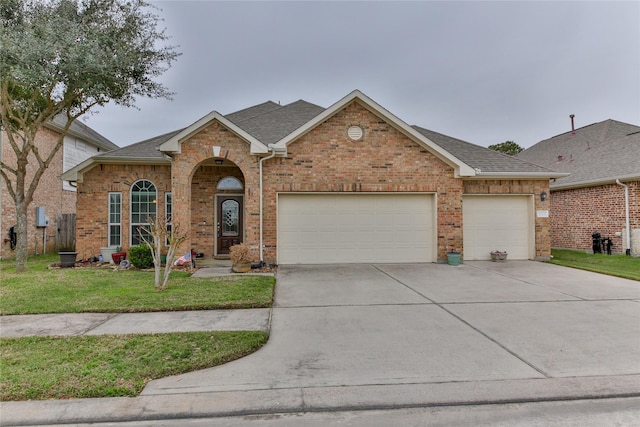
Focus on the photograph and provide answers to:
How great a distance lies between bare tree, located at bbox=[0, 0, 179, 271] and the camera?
29.3 ft

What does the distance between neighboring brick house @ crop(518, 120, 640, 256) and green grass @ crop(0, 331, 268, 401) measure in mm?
14661

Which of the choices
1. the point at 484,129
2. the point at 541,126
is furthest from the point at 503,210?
the point at 541,126

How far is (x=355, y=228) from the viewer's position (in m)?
11.5

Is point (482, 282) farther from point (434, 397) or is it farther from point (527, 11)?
point (527, 11)

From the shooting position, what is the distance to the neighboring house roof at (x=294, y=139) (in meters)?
10.4

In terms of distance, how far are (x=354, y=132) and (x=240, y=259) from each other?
540cm

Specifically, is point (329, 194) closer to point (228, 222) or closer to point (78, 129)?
point (228, 222)

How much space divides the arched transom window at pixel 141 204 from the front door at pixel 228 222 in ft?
7.25

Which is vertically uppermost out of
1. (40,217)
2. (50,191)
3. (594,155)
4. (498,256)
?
(594,155)

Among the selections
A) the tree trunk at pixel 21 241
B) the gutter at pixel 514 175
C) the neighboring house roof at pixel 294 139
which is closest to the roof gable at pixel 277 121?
the neighboring house roof at pixel 294 139

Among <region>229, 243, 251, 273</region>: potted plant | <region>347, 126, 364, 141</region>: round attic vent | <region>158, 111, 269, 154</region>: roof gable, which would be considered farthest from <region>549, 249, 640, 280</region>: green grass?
<region>158, 111, 269, 154</region>: roof gable

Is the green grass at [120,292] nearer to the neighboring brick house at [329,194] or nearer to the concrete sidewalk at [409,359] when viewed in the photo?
the concrete sidewalk at [409,359]

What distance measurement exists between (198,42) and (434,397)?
1453 cm

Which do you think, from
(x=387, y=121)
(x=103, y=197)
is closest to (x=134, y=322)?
(x=103, y=197)
